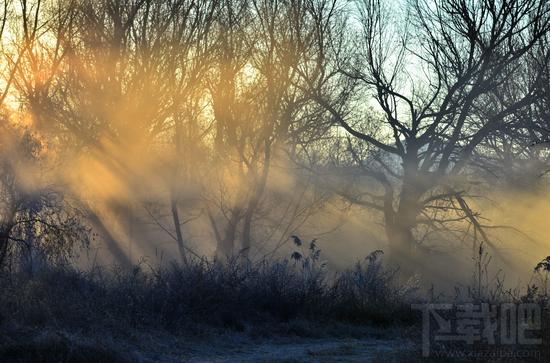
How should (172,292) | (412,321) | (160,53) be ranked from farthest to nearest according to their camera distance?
(160,53)
(412,321)
(172,292)

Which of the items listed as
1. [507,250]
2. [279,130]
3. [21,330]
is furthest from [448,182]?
[21,330]

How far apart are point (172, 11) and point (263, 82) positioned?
2.91m

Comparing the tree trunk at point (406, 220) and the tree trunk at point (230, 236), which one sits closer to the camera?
the tree trunk at point (230, 236)

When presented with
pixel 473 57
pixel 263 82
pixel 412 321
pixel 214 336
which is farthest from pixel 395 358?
pixel 473 57

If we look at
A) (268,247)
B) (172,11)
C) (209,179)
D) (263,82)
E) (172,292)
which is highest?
(172,11)

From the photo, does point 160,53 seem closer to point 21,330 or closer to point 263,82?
point 263,82

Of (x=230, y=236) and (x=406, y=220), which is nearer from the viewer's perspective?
(x=230, y=236)

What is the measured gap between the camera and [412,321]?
10727 millimetres

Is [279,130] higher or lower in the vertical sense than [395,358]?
higher

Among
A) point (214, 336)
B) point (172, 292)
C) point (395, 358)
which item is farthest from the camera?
point (172, 292)

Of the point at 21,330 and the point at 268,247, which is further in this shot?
the point at 268,247

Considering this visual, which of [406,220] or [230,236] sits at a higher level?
[406,220]

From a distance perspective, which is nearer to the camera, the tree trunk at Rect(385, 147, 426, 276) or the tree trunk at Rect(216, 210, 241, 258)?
the tree trunk at Rect(216, 210, 241, 258)

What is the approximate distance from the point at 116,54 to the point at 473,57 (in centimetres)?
932
